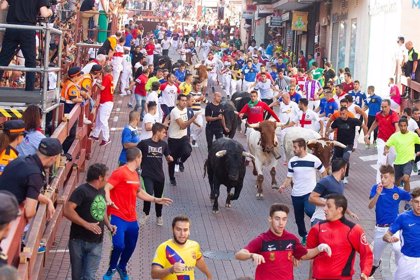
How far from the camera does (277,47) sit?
5362cm

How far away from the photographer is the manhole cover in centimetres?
1348

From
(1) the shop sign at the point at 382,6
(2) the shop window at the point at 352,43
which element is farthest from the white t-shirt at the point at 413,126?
(2) the shop window at the point at 352,43

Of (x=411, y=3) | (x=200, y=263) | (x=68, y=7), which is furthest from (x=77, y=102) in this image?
(x=411, y=3)

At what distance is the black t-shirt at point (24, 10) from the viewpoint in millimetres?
12422

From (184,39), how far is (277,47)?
14659 millimetres

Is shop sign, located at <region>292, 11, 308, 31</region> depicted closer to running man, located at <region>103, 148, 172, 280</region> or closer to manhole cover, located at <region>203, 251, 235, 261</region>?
manhole cover, located at <region>203, 251, 235, 261</region>

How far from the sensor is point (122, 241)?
11.7m

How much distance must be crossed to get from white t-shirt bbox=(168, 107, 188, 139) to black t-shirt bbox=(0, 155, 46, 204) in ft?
33.1

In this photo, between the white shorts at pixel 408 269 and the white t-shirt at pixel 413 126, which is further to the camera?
the white t-shirt at pixel 413 126

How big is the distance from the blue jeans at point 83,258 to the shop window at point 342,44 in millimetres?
32789

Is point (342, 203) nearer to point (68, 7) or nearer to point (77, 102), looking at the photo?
point (77, 102)

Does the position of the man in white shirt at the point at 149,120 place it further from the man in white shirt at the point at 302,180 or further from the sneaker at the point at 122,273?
the sneaker at the point at 122,273

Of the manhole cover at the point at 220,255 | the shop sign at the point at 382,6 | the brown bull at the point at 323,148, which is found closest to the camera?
the manhole cover at the point at 220,255

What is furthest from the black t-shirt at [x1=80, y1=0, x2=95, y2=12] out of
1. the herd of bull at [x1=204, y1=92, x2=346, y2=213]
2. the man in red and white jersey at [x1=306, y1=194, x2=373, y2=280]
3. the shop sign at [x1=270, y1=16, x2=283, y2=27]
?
the shop sign at [x1=270, y1=16, x2=283, y2=27]
